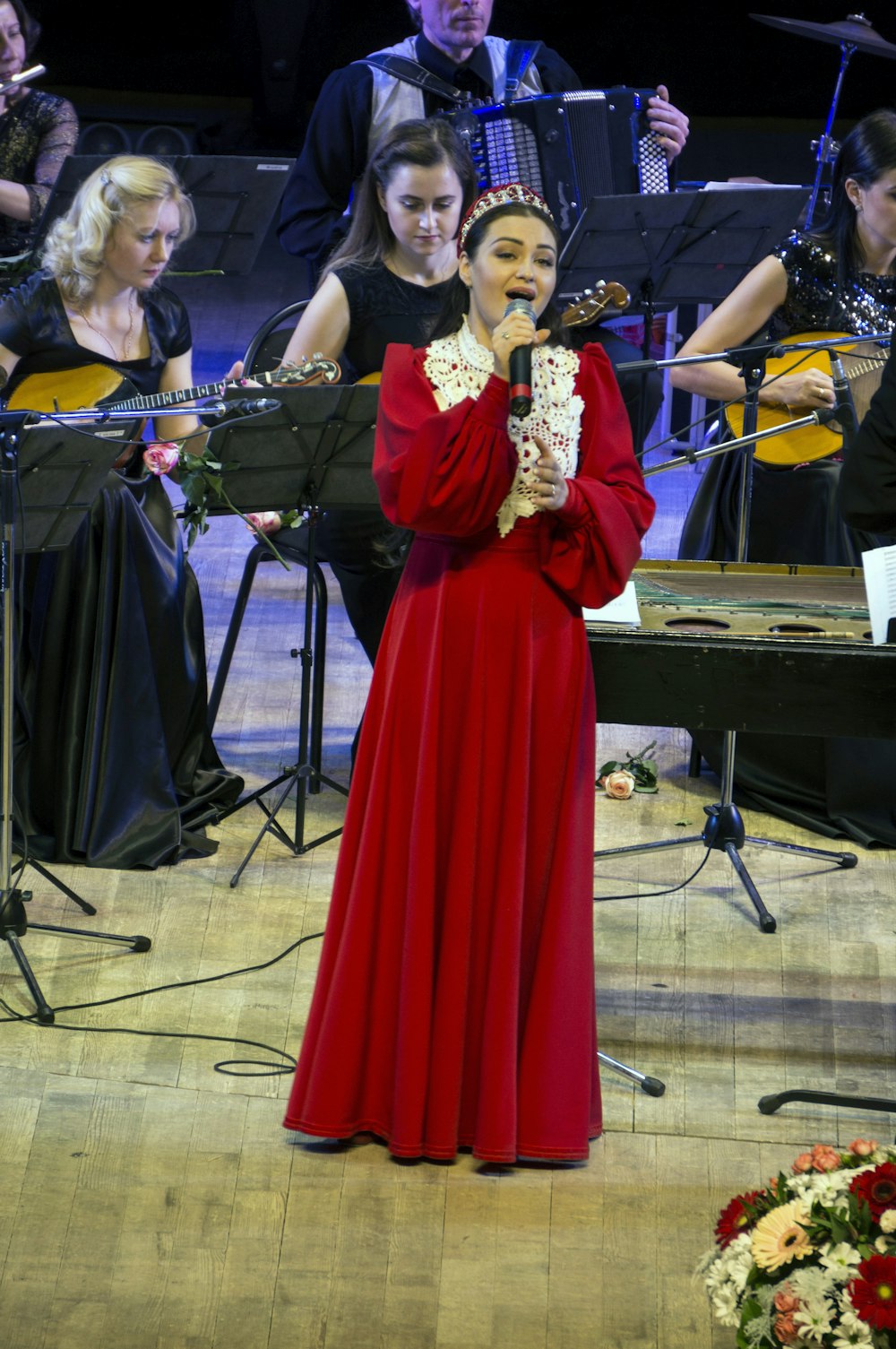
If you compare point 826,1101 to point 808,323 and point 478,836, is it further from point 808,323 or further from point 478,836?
point 808,323

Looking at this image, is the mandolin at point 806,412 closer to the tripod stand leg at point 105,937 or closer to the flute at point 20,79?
the tripod stand leg at point 105,937

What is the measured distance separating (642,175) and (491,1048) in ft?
12.1

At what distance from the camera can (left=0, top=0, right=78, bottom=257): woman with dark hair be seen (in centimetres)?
573

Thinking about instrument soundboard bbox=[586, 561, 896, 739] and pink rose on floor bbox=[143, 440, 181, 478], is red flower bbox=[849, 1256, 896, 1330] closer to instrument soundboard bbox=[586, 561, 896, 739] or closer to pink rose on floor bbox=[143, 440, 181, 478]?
instrument soundboard bbox=[586, 561, 896, 739]

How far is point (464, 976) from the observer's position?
2.98m

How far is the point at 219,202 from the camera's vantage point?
16.5 ft

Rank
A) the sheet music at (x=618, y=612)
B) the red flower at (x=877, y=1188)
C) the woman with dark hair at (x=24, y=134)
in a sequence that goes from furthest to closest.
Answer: the woman with dark hair at (x=24, y=134) < the sheet music at (x=618, y=612) < the red flower at (x=877, y=1188)

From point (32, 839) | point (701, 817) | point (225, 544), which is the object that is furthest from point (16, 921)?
point (225, 544)

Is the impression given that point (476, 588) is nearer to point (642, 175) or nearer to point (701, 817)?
point (701, 817)

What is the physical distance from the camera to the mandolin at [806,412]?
473 centimetres

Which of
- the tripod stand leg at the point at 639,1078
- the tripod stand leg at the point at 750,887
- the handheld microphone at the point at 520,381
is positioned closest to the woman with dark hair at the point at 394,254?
the tripod stand leg at the point at 750,887

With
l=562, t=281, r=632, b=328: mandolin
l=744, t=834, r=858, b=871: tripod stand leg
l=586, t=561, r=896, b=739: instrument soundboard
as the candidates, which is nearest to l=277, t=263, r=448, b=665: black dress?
l=562, t=281, r=632, b=328: mandolin

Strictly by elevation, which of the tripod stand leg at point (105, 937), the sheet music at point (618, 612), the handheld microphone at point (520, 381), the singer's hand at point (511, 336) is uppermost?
the singer's hand at point (511, 336)

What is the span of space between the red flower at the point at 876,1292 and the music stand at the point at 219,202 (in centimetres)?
350
